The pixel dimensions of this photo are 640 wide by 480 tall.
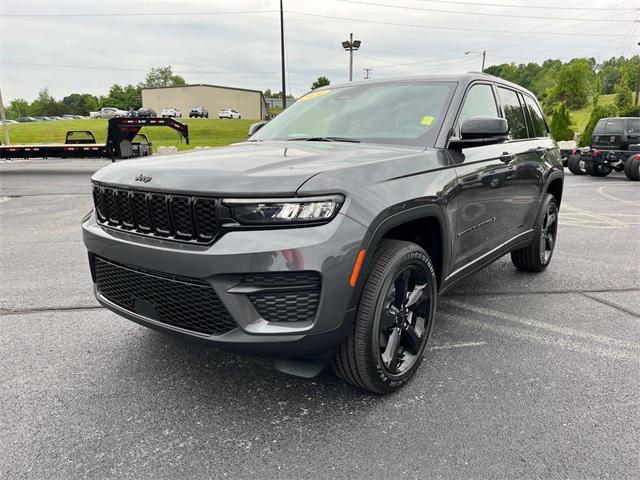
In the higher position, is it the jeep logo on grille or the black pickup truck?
the jeep logo on grille

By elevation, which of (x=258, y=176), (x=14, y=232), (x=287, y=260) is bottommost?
(x=14, y=232)

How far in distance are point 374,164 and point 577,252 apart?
4656 millimetres

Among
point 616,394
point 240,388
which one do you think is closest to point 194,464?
point 240,388

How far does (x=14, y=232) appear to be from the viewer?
726 cm

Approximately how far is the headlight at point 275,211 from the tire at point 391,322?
51cm

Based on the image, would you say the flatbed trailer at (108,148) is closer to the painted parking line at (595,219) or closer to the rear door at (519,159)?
the painted parking line at (595,219)

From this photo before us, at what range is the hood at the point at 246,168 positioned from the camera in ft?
7.23

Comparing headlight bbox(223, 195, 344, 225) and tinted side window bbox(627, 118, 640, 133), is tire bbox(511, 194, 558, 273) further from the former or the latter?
tinted side window bbox(627, 118, 640, 133)

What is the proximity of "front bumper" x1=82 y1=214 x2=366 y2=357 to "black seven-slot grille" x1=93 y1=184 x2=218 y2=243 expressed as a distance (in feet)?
0.23

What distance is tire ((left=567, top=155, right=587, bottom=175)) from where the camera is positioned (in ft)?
52.2

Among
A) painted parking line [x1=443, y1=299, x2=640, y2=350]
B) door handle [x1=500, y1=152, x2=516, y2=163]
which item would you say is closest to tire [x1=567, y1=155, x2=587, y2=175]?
door handle [x1=500, y1=152, x2=516, y2=163]

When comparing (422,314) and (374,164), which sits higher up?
(374,164)

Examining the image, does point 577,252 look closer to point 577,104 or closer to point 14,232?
point 14,232

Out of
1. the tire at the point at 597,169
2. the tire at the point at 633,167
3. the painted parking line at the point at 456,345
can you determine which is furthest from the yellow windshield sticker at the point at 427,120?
the tire at the point at 597,169
